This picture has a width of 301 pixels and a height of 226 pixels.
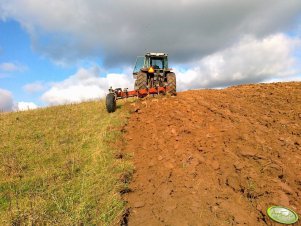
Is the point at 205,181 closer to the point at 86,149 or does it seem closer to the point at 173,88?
the point at 86,149

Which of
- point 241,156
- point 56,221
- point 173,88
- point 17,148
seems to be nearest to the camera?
point 56,221

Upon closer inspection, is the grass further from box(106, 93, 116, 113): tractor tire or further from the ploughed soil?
the ploughed soil

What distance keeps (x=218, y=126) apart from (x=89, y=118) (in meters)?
5.90

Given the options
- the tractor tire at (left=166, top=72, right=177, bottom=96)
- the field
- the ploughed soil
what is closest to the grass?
the field

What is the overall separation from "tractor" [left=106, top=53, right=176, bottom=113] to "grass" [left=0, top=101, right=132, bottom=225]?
93 cm

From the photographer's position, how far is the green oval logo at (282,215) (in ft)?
18.0

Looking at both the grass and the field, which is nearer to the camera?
the field

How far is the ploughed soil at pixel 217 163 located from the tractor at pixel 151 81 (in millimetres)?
2929

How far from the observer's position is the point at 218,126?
899cm

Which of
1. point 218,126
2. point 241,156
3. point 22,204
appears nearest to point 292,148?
point 241,156

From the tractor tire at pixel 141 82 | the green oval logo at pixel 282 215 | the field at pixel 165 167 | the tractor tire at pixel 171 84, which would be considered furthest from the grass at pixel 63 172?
the tractor tire at pixel 171 84

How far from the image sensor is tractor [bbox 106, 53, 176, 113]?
45.0 feet

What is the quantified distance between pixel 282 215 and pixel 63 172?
482 cm

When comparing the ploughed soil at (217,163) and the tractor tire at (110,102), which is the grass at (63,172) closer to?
the tractor tire at (110,102)
